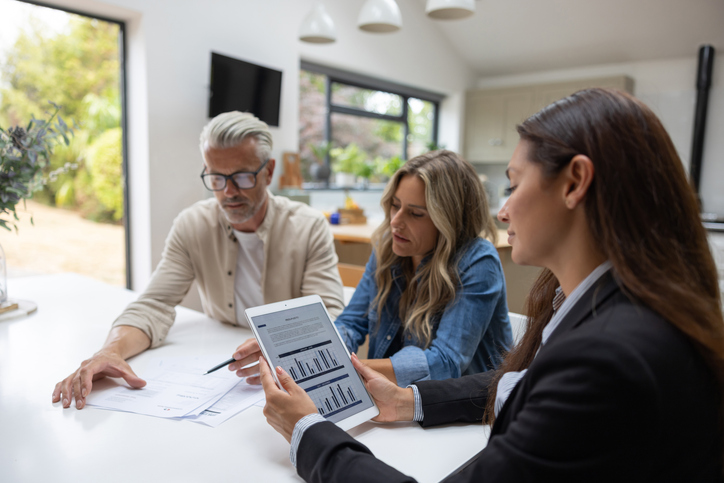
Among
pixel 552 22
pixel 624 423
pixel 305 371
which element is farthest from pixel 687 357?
pixel 552 22

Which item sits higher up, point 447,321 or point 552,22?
point 552,22

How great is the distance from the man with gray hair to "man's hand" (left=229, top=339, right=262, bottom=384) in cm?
46

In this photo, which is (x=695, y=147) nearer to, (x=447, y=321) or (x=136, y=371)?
(x=447, y=321)

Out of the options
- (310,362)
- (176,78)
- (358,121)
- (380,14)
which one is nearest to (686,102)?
(358,121)

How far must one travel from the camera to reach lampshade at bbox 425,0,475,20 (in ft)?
9.51

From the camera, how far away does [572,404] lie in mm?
540

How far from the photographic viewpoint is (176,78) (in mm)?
3268

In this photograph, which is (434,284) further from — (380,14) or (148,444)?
(380,14)

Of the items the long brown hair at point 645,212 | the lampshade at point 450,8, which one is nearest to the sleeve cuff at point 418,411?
the long brown hair at point 645,212

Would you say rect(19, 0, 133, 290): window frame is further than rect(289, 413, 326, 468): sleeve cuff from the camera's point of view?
Yes

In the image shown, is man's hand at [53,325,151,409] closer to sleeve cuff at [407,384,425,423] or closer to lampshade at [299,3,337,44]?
sleeve cuff at [407,384,425,423]

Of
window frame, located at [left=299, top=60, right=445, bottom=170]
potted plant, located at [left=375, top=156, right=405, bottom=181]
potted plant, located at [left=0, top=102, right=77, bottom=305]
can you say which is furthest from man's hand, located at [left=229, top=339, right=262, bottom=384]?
window frame, located at [left=299, top=60, right=445, bottom=170]

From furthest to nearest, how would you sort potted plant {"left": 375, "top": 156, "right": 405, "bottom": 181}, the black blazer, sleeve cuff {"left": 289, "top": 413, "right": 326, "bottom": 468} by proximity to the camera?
potted plant {"left": 375, "top": 156, "right": 405, "bottom": 181} < sleeve cuff {"left": 289, "top": 413, "right": 326, "bottom": 468} < the black blazer

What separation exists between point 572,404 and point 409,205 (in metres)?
0.91
